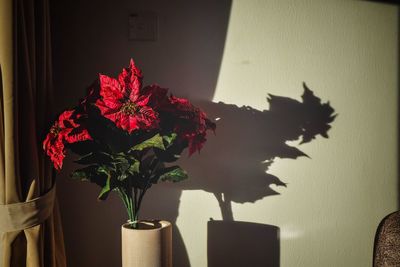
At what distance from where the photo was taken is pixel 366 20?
133 cm

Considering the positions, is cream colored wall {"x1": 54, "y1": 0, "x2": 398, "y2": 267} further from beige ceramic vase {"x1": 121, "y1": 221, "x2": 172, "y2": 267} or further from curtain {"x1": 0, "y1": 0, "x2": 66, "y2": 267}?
beige ceramic vase {"x1": 121, "y1": 221, "x2": 172, "y2": 267}

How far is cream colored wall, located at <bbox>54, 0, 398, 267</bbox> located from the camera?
127 centimetres

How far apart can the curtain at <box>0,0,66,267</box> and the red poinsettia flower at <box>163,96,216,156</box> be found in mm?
439

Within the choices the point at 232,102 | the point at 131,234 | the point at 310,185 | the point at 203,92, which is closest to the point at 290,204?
the point at 310,185

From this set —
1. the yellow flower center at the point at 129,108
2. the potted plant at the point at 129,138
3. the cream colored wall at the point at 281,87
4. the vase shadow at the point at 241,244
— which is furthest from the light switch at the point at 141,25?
the vase shadow at the point at 241,244

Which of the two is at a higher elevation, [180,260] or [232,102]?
[232,102]

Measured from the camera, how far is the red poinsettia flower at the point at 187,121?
0.90 m

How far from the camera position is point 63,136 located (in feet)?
2.74

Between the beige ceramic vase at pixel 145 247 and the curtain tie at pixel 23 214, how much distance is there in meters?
0.26

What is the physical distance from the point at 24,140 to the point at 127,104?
0.38 metres

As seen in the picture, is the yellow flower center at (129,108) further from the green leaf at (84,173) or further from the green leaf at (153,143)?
the green leaf at (84,173)

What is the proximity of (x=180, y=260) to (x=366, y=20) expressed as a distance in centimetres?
130

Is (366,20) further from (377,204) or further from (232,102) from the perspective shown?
(377,204)

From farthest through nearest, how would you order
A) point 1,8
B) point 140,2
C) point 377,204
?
1. point 377,204
2. point 140,2
3. point 1,8
